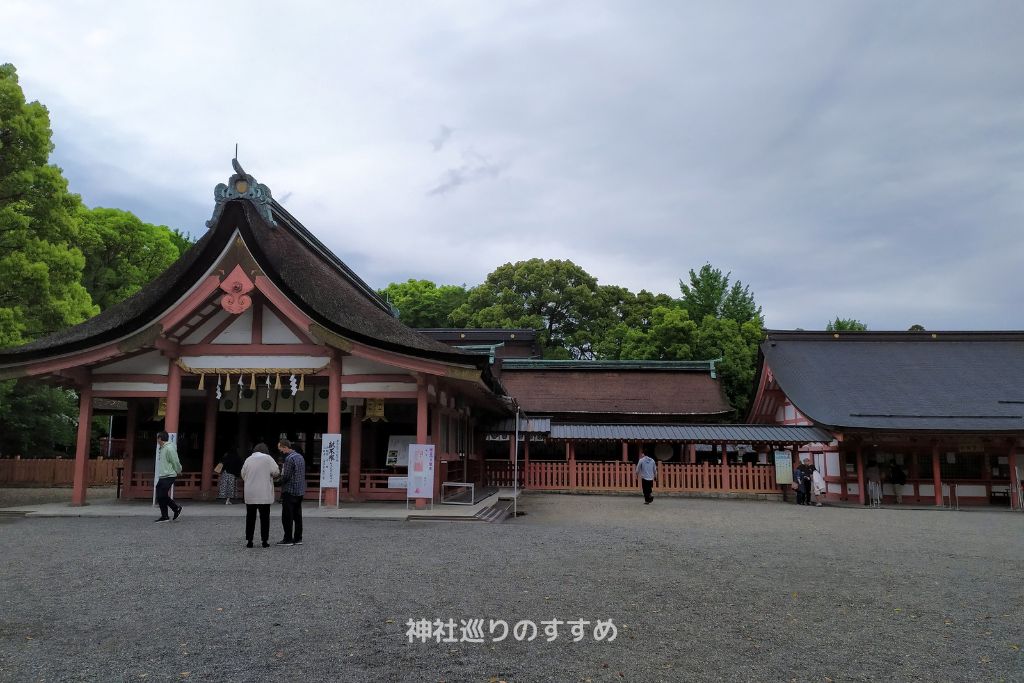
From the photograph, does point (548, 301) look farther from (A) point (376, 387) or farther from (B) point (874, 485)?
(A) point (376, 387)

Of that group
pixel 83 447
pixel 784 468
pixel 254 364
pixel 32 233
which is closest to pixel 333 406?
pixel 254 364

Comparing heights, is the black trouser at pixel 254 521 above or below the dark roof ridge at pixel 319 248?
below

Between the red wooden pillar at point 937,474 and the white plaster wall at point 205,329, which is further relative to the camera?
the red wooden pillar at point 937,474

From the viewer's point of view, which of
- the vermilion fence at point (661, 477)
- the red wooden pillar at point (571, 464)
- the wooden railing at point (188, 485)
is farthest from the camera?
the red wooden pillar at point (571, 464)

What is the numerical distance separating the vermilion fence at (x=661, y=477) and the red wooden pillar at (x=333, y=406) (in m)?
8.76

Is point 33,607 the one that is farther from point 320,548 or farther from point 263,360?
point 263,360

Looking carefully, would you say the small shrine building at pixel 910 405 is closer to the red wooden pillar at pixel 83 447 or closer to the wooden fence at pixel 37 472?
the red wooden pillar at pixel 83 447

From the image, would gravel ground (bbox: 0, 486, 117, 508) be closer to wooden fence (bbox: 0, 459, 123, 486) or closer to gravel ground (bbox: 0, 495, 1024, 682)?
wooden fence (bbox: 0, 459, 123, 486)

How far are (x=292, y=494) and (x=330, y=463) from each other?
15.0ft

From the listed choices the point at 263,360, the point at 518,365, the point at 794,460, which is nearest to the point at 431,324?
the point at 518,365

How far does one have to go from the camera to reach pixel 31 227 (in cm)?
1747

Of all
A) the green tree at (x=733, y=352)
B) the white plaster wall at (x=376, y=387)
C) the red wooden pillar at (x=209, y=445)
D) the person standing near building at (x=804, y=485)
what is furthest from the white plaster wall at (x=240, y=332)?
the green tree at (x=733, y=352)

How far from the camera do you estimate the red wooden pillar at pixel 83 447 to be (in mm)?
14359

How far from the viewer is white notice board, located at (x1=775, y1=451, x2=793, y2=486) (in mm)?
20250
